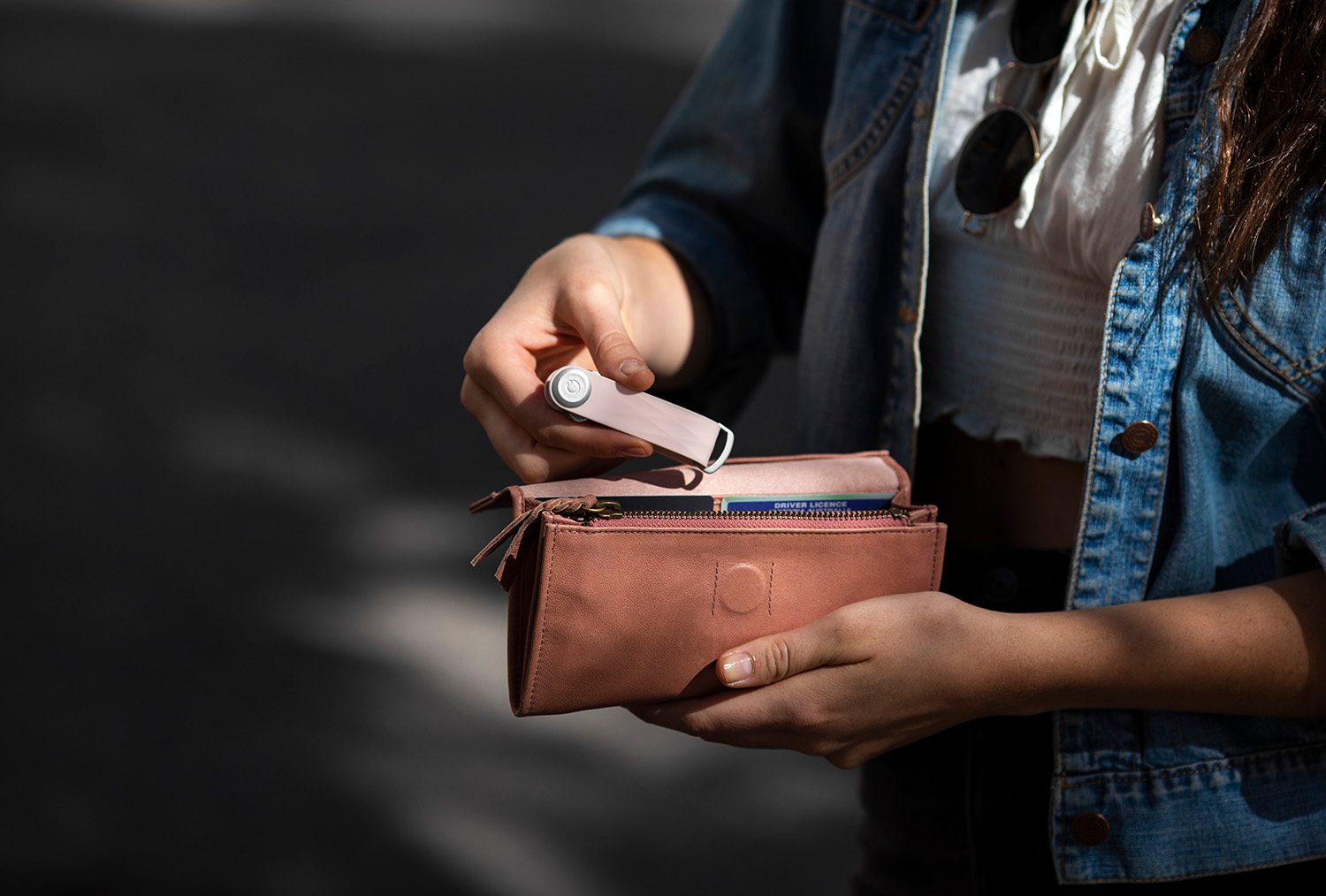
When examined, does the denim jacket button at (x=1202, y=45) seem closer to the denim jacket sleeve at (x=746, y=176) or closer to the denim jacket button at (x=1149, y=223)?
the denim jacket button at (x=1149, y=223)

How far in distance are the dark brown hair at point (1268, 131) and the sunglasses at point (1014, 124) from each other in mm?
149

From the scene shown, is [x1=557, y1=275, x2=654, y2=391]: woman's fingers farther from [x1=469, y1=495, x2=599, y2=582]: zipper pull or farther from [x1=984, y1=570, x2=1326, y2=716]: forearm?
[x1=984, y1=570, x2=1326, y2=716]: forearm

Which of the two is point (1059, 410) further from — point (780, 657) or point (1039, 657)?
point (780, 657)

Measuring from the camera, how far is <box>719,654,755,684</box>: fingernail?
0.82m

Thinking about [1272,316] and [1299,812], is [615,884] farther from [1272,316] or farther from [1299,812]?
[1272,316]

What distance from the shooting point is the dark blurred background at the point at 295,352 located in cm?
238

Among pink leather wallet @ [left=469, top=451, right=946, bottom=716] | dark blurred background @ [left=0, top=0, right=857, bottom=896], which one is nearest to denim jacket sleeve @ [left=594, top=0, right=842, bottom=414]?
pink leather wallet @ [left=469, top=451, right=946, bottom=716]

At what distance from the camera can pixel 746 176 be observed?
3.85 ft

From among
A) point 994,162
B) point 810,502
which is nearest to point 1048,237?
point 994,162

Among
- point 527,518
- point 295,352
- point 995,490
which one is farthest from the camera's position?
point 295,352

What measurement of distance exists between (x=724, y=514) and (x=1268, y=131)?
468mm

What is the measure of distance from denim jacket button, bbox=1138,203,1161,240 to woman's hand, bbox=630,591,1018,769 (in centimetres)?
30

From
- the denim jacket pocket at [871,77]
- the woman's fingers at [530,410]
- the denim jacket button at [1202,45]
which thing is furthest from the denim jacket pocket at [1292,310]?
the woman's fingers at [530,410]

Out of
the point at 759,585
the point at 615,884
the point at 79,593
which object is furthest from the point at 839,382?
the point at 79,593
